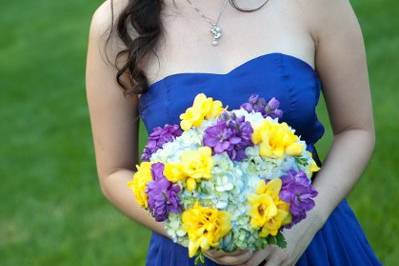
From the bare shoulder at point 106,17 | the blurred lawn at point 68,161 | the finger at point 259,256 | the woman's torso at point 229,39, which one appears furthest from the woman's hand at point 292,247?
the blurred lawn at point 68,161

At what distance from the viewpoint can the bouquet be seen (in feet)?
9.73

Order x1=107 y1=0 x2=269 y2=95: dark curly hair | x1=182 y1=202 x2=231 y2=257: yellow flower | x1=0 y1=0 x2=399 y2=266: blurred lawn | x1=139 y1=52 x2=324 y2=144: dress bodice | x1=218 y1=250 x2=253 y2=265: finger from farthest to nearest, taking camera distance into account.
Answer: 1. x1=0 y1=0 x2=399 y2=266: blurred lawn
2. x1=107 y1=0 x2=269 y2=95: dark curly hair
3. x1=139 y1=52 x2=324 y2=144: dress bodice
4. x1=218 y1=250 x2=253 y2=265: finger
5. x1=182 y1=202 x2=231 y2=257: yellow flower

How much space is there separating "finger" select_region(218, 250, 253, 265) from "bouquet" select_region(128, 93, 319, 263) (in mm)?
128

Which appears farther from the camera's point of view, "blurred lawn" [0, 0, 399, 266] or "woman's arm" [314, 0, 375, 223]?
"blurred lawn" [0, 0, 399, 266]

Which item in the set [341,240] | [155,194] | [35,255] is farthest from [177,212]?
[35,255]

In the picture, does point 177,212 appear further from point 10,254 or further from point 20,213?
point 20,213

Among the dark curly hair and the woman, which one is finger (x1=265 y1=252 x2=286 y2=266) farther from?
the dark curly hair

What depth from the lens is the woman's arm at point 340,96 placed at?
3547 millimetres

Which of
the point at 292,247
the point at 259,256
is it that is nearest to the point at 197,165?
the point at 259,256

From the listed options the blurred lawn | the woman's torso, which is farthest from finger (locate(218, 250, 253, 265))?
the blurred lawn

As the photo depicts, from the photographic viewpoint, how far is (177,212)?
9.88 ft

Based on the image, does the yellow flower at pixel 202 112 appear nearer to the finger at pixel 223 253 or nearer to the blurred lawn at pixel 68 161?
the finger at pixel 223 253

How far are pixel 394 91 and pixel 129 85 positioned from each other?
18.7ft

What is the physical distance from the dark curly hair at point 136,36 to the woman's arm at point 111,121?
0.04 metres
